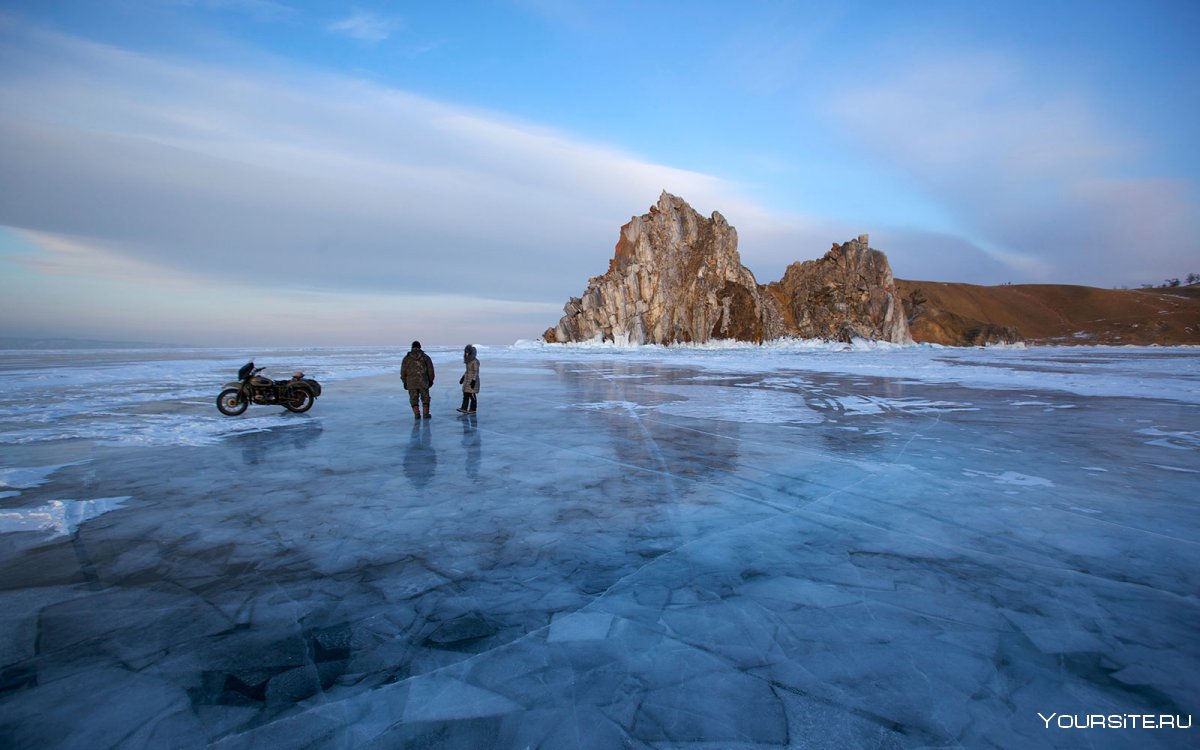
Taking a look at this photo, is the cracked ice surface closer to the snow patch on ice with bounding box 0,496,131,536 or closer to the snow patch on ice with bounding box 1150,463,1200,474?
the snow patch on ice with bounding box 0,496,131,536

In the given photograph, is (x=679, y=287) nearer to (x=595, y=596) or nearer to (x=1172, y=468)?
(x=1172, y=468)

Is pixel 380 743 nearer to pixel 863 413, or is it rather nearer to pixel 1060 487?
pixel 1060 487

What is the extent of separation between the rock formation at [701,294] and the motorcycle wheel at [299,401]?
7592 centimetres

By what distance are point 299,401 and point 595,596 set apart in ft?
37.6

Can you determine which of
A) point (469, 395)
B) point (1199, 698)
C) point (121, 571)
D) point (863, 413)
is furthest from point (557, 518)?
point (863, 413)

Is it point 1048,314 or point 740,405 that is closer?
point 740,405

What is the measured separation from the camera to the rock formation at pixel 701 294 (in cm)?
8850

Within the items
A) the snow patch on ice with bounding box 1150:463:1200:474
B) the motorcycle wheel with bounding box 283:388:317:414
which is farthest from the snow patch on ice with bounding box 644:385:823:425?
the motorcycle wheel with bounding box 283:388:317:414

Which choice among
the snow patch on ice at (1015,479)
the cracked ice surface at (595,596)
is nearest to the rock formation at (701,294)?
the snow patch on ice at (1015,479)

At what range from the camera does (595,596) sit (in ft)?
11.9

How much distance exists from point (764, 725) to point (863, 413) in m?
11.5

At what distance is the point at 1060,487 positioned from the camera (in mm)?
6176

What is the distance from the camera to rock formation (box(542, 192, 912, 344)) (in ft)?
290

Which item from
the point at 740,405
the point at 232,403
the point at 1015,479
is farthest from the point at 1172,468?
the point at 232,403
